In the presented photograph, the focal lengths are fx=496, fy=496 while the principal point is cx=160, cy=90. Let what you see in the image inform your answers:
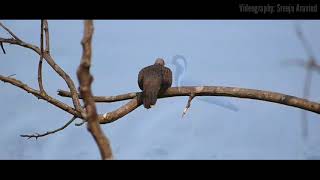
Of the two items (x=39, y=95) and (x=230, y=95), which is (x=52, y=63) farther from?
(x=230, y=95)

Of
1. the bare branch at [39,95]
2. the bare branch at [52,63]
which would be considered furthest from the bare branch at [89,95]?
the bare branch at [52,63]

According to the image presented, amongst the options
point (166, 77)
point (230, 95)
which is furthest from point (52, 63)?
point (230, 95)

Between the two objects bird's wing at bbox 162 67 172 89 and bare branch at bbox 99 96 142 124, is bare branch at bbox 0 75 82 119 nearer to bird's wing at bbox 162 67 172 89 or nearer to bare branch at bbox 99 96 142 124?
bare branch at bbox 99 96 142 124

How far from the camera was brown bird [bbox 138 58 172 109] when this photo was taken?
5.02m

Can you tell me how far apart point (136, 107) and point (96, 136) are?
328 centimetres

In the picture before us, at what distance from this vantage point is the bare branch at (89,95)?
1269 mm

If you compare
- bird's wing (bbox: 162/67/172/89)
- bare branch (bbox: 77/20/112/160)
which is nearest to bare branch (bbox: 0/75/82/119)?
bird's wing (bbox: 162/67/172/89)

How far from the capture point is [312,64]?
1.31 meters

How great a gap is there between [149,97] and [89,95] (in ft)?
12.2

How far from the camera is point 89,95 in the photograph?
129cm

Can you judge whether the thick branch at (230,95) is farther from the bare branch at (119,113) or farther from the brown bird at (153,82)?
the brown bird at (153,82)

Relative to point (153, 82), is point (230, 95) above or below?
below

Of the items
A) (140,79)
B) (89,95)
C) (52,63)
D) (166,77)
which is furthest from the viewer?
(140,79)

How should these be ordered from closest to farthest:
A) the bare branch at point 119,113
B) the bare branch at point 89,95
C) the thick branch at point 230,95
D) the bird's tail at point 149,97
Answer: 1. the bare branch at point 89,95
2. the thick branch at point 230,95
3. the bare branch at point 119,113
4. the bird's tail at point 149,97
